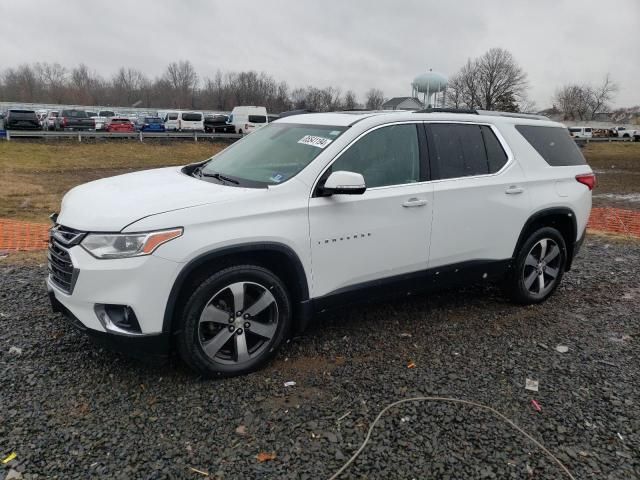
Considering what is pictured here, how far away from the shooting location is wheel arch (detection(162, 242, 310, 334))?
2.93 m

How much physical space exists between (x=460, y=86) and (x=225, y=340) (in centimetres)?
8152

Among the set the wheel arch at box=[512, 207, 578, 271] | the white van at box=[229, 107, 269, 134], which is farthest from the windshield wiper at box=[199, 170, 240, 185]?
the white van at box=[229, 107, 269, 134]

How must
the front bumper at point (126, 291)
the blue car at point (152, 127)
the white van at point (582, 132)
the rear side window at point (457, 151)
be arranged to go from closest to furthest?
1. the front bumper at point (126, 291)
2. the rear side window at point (457, 151)
3. the blue car at point (152, 127)
4. the white van at point (582, 132)

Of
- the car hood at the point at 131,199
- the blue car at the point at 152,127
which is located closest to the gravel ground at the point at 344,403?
the car hood at the point at 131,199

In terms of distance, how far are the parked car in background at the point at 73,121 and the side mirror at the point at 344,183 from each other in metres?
32.5

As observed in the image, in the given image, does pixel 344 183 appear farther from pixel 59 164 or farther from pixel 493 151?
pixel 59 164

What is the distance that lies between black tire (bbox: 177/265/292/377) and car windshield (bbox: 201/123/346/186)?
0.74 meters

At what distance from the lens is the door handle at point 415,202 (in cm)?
367

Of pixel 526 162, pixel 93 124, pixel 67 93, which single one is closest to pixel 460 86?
pixel 93 124

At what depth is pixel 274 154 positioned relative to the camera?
3.87 metres

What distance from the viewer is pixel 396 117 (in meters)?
3.86

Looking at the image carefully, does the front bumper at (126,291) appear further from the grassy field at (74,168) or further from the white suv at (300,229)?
the grassy field at (74,168)

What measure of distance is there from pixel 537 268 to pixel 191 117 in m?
36.8

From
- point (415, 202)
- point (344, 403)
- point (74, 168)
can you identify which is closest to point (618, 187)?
point (415, 202)
